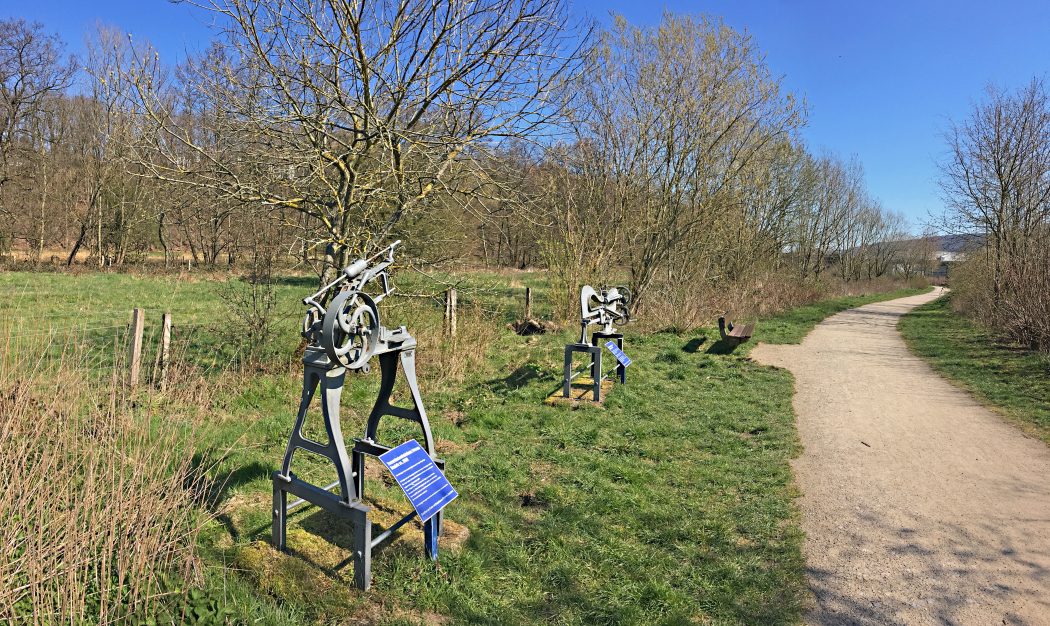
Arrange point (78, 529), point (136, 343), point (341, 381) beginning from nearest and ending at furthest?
point (78, 529) < point (341, 381) < point (136, 343)

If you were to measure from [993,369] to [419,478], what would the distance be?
468 inches

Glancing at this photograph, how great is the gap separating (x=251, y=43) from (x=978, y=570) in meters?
7.97

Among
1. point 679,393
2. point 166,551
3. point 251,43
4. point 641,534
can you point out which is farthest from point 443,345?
point 166,551

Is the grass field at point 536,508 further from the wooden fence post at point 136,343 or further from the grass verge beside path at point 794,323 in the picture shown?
the grass verge beside path at point 794,323

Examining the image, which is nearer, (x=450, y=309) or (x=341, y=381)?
(x=341, y=381)

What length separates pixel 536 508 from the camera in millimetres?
4566

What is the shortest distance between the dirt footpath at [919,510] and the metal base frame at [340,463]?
8.21 feet

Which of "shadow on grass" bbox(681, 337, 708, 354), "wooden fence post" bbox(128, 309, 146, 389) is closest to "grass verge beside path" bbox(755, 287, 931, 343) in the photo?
"shadow on grass" bbox(681, 337, 708, 354)

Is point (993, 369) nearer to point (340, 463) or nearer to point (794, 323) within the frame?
point (794, 323)

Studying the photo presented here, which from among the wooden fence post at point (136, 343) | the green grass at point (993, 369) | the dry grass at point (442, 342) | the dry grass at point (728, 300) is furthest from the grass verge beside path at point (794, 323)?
the wooden fence post at point (136, 343)

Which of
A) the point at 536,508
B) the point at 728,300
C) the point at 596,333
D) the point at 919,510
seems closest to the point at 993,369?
the point at 728,300

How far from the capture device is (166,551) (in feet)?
9.27

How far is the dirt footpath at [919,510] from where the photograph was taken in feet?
11.2

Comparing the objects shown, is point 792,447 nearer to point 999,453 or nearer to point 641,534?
point 999,453
